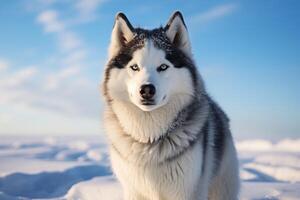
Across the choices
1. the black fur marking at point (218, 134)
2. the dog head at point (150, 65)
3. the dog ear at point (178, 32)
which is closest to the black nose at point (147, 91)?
the dog head at point (150, 65)

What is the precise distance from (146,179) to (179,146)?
1.77ft

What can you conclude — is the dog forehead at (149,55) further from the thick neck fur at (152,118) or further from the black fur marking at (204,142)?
the black fur marking at (204,142)

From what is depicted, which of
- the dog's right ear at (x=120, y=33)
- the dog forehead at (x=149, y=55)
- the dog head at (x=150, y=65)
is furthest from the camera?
the dog's right ear at (x=120, y=33)

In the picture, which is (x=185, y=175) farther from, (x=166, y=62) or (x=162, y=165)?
(x=166, y=62)

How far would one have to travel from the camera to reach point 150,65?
419 cm

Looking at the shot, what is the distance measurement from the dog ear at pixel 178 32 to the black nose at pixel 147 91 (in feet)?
3.11

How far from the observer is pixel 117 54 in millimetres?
4648

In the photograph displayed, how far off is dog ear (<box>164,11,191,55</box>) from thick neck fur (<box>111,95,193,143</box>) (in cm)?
70

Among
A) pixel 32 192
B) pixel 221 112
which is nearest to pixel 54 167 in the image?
pixel 32 192

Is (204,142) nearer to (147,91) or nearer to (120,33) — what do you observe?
(147,91)

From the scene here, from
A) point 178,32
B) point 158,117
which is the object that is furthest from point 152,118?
point 178,32

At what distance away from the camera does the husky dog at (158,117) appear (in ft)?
14.0

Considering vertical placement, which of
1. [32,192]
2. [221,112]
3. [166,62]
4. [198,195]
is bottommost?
[32,192]

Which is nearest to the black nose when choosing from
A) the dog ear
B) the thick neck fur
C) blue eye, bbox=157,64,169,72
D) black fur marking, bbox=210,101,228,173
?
blue eye, bbox=157,64,169,72
